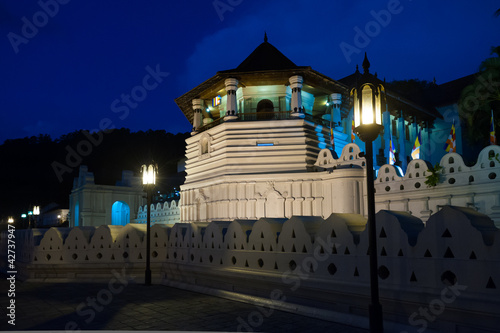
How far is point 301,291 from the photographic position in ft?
25.3

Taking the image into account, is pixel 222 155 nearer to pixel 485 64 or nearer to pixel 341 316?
pixel 485 64

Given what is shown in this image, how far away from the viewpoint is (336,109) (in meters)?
29.0

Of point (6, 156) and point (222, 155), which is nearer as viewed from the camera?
point (222, 155)

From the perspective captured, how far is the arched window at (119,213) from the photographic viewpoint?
46059 millimetres

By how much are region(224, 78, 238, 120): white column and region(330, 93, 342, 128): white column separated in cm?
692

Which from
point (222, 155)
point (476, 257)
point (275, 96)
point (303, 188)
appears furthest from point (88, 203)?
point (476, 257)

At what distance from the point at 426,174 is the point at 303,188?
8.33 meters

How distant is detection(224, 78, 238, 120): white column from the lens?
26.5 metres

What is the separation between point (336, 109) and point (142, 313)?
23.7 meters

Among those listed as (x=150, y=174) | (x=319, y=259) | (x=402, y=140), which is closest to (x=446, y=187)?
(x=319, y=259)

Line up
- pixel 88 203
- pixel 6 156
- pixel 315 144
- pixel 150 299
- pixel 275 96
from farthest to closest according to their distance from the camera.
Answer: pixel 6 156
pixel 88 203
pixel 275 96
pixel 315 144
pixel 150 299

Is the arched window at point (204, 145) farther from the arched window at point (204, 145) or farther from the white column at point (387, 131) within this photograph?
the white column at point (387, 131)

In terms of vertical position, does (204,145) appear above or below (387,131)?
below

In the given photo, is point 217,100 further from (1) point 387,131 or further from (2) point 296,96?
(1) point 387,131
